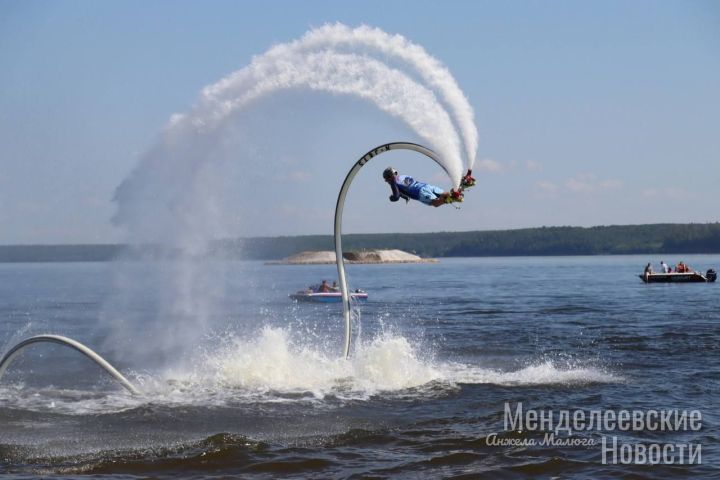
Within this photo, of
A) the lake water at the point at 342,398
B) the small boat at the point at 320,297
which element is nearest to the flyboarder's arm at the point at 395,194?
the lake water at the point at 342,398

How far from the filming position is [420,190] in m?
17.0

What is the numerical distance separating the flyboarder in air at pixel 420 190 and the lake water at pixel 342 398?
4773 millimetres

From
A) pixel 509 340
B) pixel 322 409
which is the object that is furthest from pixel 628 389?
pixel 509 340

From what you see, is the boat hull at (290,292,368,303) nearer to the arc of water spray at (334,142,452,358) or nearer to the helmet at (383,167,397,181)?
the arc of water spray at (334,142,452,358)

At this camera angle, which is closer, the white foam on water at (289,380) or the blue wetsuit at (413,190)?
the blue wetsuit at (413,190)

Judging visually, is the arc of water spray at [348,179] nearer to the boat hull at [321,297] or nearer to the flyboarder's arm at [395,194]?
the flyboarder's arm at [395,194]

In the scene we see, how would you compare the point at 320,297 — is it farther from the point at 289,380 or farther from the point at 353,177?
the point at 353,177

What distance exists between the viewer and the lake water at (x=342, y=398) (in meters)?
14.5

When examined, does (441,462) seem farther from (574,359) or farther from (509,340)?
(509,340)

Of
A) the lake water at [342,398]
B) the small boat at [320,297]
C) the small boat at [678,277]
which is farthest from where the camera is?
the small boat at [678,277]

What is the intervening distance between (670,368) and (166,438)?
15.4m

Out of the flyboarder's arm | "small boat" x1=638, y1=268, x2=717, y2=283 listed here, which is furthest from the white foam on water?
"small boat" x1=638, y1=268, x2=717, y2=283

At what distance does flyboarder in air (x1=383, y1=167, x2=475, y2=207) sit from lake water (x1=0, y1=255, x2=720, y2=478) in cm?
477

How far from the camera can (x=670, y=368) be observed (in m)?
24.2
